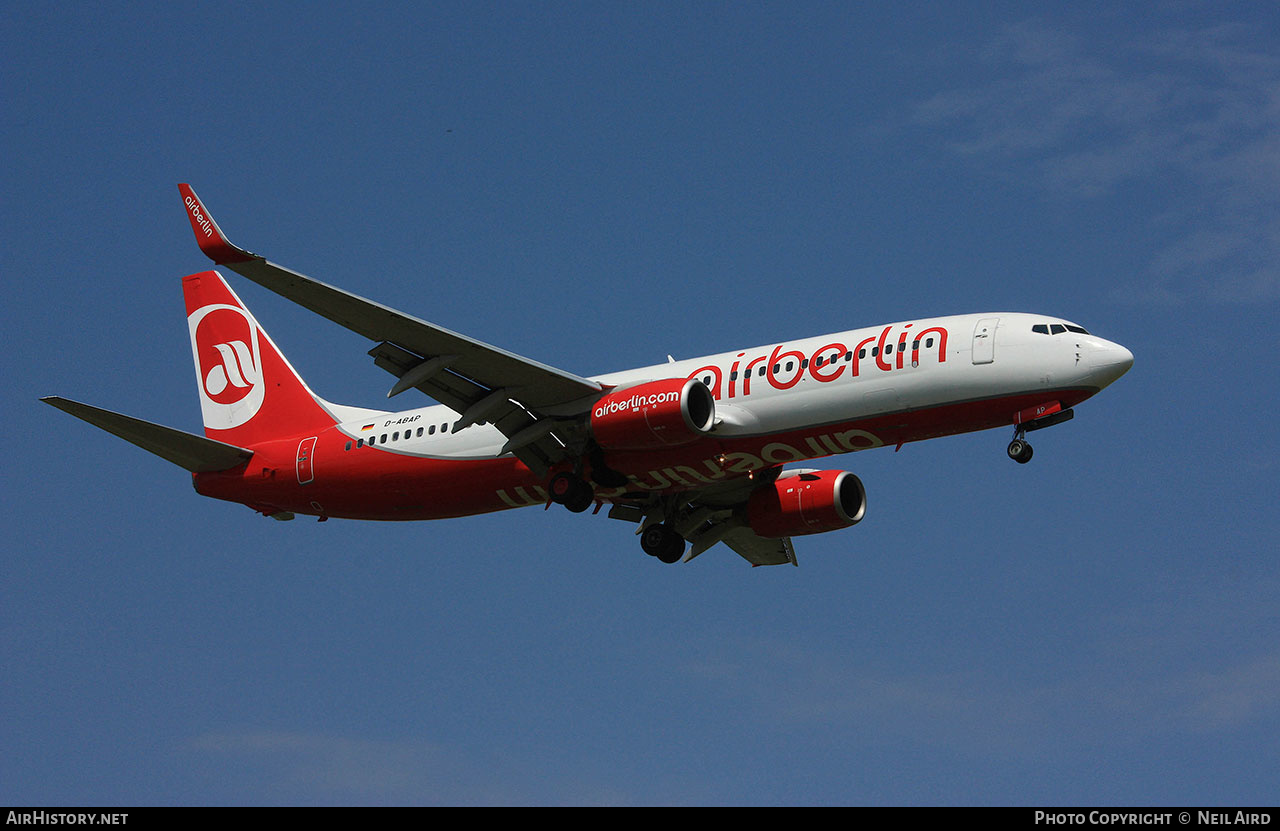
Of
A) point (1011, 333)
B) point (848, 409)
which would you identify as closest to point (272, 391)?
point (848, 409)

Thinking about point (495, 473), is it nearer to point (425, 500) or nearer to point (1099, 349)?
point (425, 500)

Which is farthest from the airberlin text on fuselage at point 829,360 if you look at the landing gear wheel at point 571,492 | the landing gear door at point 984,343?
the landing gear wheel at point 571,492

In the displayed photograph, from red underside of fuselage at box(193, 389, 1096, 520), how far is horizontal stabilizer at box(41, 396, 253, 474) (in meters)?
0.37

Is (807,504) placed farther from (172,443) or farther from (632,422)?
(172,443)

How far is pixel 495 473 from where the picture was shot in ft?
139

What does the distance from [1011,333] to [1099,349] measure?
6.93 ft

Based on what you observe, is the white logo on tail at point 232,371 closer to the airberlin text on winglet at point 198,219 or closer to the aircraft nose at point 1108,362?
the airberlin text on winglet at point 198,219

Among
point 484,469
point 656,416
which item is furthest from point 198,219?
point 656,416

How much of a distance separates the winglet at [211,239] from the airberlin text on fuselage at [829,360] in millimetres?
12599

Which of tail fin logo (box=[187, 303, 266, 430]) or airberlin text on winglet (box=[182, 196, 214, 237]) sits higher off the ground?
tail fin logo (box=[187, 303, 266, 430])

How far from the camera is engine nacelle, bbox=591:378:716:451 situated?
3791cm

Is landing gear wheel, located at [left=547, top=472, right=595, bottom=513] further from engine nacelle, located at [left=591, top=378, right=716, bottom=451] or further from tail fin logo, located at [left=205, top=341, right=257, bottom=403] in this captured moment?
tail fin logo, located at [left=205, top=341, right=257, bottom=403]

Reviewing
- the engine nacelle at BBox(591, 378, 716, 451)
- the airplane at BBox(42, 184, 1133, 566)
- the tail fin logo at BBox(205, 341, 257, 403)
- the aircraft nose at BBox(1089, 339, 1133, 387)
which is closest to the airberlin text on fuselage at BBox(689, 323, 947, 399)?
the airplane at BBox(42, 184, 1133, 566)

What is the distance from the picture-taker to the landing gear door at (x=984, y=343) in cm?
3681
